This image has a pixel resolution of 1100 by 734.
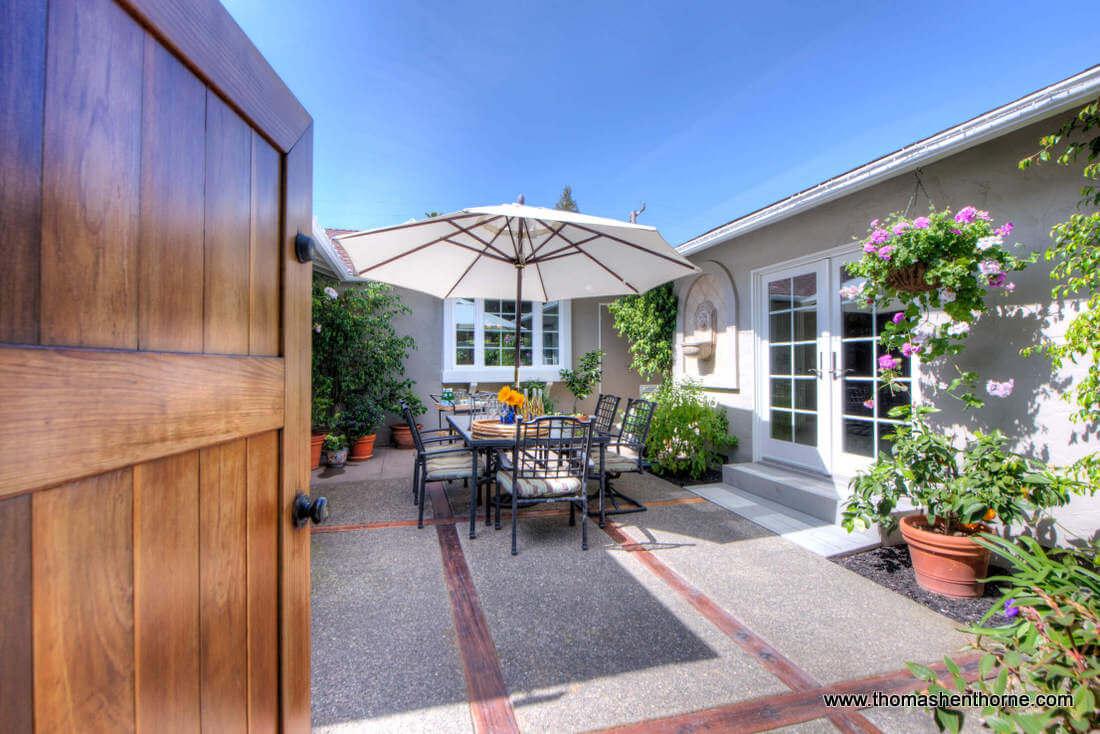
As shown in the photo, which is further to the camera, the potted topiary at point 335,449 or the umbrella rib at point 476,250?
the potted topiary at point 335,449

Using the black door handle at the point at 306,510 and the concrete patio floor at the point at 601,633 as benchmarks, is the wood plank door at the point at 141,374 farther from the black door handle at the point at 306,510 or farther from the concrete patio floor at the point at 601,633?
the concrete patio floor at the point at 601,633

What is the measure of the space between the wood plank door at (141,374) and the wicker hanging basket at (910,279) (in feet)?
11.0

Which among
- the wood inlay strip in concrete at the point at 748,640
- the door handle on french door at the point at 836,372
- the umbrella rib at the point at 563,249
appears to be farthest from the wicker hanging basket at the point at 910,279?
the wood inlay strip in concrete at the point at 748,640

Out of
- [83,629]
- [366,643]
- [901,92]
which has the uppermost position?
[901,92]

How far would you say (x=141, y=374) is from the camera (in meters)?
0.64

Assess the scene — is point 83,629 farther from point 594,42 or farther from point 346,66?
point 594,42

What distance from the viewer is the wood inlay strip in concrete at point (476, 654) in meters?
1.67

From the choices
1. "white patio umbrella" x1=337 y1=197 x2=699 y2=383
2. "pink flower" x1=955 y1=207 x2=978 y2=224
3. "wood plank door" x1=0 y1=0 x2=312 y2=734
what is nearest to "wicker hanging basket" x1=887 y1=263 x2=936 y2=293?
"pink flower" x1=955 y1=207 x2=978 y2=224

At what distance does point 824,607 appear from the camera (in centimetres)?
241

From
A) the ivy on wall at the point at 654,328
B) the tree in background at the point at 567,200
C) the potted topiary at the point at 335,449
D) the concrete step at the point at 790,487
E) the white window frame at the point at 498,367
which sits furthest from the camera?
the tree in background at the point at 567,200

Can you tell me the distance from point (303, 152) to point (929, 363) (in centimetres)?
391

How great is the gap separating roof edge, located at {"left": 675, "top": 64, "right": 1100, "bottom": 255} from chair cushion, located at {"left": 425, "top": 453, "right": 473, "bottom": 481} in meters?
3.52

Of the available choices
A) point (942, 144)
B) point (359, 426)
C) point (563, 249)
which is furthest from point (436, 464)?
point (942, 144)

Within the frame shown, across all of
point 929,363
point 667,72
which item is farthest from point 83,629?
point 667,72
